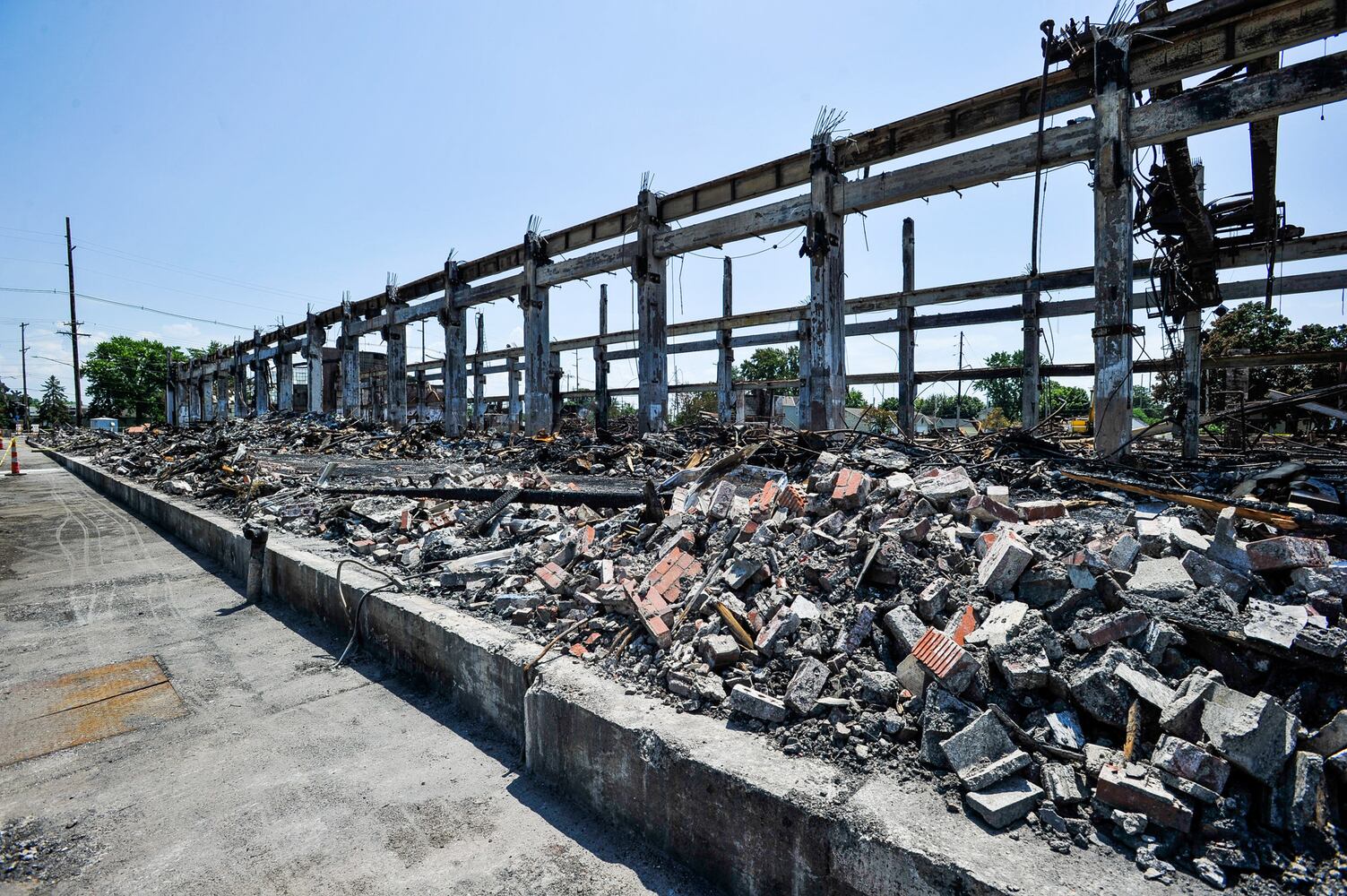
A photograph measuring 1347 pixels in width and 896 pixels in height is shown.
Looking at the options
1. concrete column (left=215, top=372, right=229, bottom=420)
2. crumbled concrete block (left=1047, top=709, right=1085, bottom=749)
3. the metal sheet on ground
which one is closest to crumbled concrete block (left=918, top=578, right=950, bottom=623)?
crumbled concrete block (left=1047, top=709, right=1085, bottom=749)

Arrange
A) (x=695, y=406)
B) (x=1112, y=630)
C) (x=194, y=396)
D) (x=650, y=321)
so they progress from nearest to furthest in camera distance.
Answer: (x=1112, y=630)
(x=650, y=321)
(x=695, y=406)
(x=194, y=396)

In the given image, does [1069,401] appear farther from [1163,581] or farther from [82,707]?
[82,707]

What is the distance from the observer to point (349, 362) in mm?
24547

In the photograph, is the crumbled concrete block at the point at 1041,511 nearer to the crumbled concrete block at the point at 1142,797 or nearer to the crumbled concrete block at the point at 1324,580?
the crumbled concrete block at the point at 1324,580

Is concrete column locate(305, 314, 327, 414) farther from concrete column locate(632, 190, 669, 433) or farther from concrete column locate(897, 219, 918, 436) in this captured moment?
concrete column locate(897, 219, 918, 436)

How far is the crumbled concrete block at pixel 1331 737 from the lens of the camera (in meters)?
1.76

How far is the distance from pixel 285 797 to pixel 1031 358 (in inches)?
641

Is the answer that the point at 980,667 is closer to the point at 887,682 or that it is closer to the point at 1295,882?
the point at 887,682

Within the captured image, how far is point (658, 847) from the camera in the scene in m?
2.44

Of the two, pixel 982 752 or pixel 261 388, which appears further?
pixel 261 388

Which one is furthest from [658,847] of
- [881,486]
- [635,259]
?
[635,259]

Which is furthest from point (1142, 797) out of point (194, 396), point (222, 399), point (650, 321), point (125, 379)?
point (125, 379)

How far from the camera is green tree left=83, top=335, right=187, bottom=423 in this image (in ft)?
187

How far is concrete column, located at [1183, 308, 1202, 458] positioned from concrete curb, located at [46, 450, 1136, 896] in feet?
27.2
